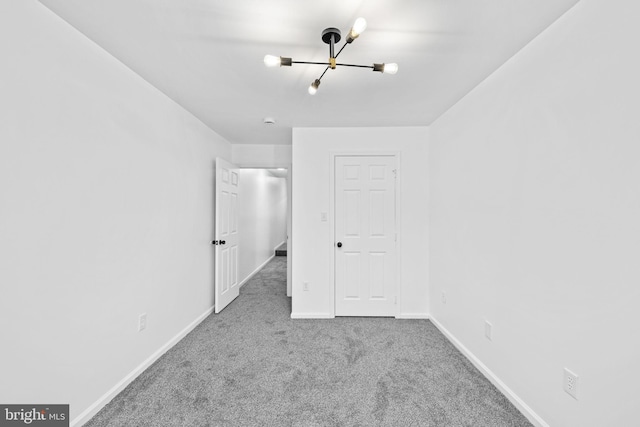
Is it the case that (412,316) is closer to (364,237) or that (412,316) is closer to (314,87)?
(364,237)

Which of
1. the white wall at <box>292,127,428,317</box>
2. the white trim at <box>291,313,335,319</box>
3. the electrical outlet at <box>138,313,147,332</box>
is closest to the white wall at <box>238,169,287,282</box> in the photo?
the white trim at <box>291,313,335,319</box>

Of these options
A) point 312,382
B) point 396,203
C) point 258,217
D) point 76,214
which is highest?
point 396,203

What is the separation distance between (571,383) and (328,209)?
2446 mm

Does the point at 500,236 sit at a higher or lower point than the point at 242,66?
lower

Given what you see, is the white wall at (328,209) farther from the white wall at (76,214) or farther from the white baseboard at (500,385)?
the white wall at (76,214)

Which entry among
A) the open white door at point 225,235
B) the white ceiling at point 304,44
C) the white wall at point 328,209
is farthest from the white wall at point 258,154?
the white ceiling at point 304,44

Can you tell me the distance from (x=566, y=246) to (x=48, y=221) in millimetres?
2838

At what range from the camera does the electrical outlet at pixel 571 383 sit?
136cm

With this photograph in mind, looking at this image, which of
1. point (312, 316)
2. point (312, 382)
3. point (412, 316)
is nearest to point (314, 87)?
point (312, 382)

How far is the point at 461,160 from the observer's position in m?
2.49

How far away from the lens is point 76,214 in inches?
62.2

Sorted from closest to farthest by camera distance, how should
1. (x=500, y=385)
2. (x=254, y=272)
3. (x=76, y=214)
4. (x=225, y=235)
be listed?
(x=76, y=214) → (x=500, y=385) → (x=225, y=235) → (x=254, y=272)

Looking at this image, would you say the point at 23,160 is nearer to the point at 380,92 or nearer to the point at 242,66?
the point at 242,66

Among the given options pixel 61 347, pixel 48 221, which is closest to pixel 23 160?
pixel 48 221
